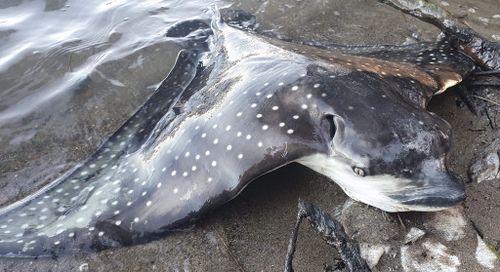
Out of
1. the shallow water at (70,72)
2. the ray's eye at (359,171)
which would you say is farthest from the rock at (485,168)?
the shallow water at (70,72)

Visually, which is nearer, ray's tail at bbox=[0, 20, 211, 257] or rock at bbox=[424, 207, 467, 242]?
rock at bbox=[424, 207, 467, 242]

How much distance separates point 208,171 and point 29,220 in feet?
4.30

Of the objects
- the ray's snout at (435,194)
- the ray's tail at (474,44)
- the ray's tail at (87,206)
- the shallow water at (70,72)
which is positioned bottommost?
the shallow water at (70,72)

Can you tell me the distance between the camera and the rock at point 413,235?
2.85m

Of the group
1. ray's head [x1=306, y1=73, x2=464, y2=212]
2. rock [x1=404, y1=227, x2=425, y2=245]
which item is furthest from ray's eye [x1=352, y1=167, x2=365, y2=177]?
rock [x1=404, y1=227, x2=425, y2=245]

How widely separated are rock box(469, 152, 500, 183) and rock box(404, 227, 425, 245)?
671 millimetres

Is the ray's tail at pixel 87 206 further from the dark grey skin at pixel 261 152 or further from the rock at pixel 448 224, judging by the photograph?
the rock at pixel 448 224

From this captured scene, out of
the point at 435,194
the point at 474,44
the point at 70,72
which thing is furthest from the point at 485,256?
the point at 70,72

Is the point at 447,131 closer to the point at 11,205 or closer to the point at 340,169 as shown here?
the point at 340,169

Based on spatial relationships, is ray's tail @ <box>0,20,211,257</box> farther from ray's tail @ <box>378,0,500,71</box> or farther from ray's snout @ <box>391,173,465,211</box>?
ray's tail @ <box>378,0,500,71</box>

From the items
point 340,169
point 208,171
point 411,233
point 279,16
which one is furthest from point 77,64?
point 411,233

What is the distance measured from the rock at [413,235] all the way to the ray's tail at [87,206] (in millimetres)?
1701

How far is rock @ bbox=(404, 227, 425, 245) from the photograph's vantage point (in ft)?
9.34

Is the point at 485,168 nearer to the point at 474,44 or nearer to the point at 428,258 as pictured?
the point at 428,258
